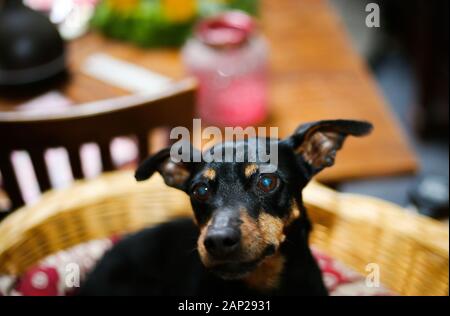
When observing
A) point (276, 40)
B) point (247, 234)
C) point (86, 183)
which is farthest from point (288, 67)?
point (247, 234)

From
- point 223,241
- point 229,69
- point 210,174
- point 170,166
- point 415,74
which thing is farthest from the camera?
point 415,74

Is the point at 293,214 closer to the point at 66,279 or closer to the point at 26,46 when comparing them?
the point at 66,279

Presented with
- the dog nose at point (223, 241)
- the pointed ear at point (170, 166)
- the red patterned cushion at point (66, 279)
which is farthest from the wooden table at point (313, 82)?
the dog nose at point (223, 241)

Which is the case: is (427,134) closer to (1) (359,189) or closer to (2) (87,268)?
(1) (359,189)

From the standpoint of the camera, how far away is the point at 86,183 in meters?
1.37

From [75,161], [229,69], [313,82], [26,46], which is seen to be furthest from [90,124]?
[313,82]

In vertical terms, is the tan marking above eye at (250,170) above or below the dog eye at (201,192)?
above

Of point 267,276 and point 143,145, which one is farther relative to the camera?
point 143,145

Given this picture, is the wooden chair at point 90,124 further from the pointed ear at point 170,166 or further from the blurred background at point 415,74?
the blurred background at point 415,74

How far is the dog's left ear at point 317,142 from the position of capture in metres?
0.99

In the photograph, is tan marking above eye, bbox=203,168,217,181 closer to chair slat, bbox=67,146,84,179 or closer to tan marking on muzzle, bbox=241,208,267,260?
tan marking on muzzle, bbox=241,208,267,260

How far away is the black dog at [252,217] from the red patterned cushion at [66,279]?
6cm

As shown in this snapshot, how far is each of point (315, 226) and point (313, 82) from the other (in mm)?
561

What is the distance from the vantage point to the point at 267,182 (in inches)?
37.7
